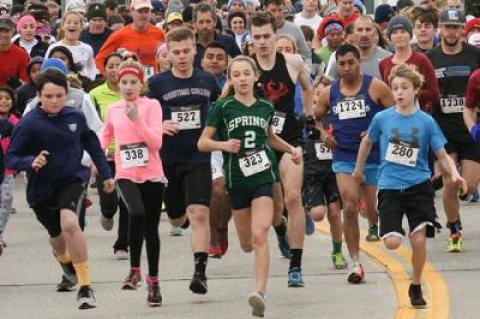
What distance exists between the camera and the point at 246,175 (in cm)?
1167

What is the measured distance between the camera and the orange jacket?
19062 millimetres

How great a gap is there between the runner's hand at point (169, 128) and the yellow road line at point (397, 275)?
2.01 m

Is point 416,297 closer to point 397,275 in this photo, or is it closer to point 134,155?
point 397,275

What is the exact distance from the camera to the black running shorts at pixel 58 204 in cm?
1177

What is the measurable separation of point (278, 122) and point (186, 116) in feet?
2.67

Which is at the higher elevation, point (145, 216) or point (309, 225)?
point (145, 216)

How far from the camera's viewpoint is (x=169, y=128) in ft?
40.5

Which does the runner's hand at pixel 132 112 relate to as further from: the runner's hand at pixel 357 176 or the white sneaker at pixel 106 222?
the white sneaker at pixel 106 222

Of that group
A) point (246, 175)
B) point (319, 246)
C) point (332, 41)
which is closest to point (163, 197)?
point (246, 175)

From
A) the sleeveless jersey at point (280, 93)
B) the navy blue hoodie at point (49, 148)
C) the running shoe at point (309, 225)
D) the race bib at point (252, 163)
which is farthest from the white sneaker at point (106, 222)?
the race bib at point (252, 163)

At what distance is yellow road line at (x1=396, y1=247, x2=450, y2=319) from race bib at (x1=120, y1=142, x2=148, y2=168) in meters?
2.25

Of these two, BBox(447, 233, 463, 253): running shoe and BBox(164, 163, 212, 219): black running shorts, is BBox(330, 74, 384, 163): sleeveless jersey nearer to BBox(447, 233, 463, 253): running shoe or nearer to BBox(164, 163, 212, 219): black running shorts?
BBox(164, 163, 212, 219): black running shorts

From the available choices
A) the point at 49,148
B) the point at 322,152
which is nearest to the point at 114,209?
the point at 322,152

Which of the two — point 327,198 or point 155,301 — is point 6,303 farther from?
point 327,198
